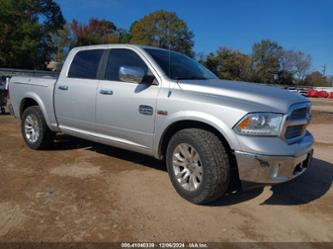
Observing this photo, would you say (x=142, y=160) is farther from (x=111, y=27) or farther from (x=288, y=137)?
(x=111, y=27)

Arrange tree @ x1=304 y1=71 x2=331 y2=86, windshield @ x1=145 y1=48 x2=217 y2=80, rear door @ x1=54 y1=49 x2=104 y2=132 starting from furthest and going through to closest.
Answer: tree @ x1=304 y1=71 x2=331 y2=86
rear door @ x1=54 y1=49 x2=104 y2=132
windshield @ x1=145 y1=48 x2=217 y2=80

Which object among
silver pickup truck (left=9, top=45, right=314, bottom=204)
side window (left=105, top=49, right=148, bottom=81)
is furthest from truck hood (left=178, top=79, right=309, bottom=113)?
side window (left=105, top=49, right=148, bottom=81)

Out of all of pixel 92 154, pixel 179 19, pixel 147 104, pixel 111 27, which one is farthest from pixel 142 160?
pixel 111 27

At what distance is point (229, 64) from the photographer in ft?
227

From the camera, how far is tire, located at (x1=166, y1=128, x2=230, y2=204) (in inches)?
Result: 148

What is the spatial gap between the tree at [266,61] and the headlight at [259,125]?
2914 inches

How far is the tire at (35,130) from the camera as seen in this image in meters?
6.10

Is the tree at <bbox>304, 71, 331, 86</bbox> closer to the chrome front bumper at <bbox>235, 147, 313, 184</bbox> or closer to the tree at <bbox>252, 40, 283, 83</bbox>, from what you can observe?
the tree at <bbox>252, 40, 283, 83</bbox>

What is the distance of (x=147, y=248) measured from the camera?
3051 mm

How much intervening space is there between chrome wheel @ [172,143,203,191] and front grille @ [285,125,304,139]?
1036 mm

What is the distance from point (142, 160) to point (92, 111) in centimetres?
132

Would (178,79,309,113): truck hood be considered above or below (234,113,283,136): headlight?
above

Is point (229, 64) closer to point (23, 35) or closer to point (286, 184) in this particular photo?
point (23, 35)

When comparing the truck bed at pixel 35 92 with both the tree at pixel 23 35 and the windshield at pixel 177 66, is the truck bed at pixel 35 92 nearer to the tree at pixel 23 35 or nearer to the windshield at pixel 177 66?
the windshield at pixel 177 66
